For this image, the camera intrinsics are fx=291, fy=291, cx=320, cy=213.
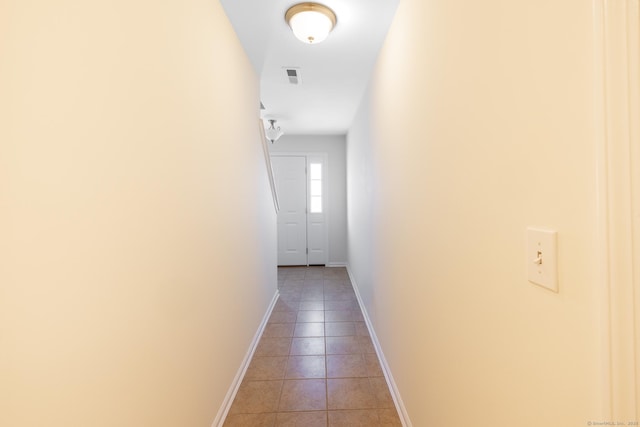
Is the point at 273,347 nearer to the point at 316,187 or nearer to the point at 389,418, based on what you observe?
the point at 389,418

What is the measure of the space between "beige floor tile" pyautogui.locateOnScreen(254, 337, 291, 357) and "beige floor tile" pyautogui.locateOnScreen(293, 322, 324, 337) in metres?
0.15

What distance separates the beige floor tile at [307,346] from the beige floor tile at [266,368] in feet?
0.45

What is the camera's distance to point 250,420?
5.33 feet

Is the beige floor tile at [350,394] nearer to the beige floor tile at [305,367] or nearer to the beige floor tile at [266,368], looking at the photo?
the beige floor tile at [305,367]

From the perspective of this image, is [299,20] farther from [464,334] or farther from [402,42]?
[464,334]

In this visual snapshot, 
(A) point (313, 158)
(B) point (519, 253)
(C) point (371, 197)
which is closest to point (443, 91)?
(B) point (519, 253)

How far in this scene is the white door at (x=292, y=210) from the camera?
17.3ft

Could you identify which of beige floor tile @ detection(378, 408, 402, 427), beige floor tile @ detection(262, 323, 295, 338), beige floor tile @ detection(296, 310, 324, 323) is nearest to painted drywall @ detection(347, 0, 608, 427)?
beige floor tile @ detection(378, 408, 402, 427)

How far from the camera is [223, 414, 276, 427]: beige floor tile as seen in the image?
1.60 metres

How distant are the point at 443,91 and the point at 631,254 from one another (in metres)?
0.83

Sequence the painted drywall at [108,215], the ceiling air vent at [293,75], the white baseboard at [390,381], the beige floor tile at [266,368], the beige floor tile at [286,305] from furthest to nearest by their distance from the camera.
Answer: the beige floor tile at [286,305] < the ceiling air vent at [293,75] < the beige floor tile at [266,368] < the white baseboard at [390,381] < the painted drywall at [108,215]

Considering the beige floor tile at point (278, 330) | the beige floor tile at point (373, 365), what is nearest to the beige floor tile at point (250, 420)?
the beige floor tile at point (373, 365)

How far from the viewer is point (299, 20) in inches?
68.6

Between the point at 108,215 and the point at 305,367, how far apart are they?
180cm
